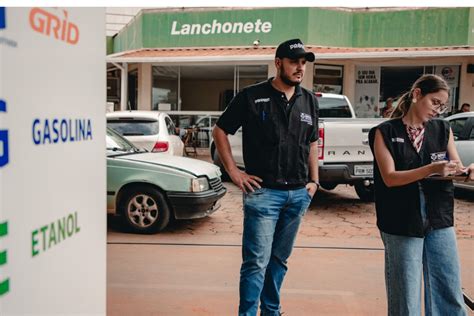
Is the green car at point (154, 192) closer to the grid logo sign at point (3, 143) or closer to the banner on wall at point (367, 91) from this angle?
the grid logo sign at point (3, 143)

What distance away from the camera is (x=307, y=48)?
15.3 metres

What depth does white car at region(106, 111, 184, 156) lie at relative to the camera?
9.48m

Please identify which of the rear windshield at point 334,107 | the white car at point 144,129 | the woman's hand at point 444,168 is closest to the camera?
the woman's hand at point 444,168

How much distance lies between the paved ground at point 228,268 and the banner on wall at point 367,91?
30.5 feet

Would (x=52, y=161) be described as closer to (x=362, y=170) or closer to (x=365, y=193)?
(x=362, y=170)

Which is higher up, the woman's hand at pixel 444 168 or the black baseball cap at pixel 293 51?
the black baseball cap at pixel 293 51

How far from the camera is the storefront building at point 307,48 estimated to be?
15359mm

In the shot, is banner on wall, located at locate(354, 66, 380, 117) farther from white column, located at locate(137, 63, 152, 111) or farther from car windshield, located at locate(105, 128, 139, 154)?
car windshield, located at locate(105, 128, 139, 154)

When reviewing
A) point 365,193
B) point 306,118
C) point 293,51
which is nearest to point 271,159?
point 306,118

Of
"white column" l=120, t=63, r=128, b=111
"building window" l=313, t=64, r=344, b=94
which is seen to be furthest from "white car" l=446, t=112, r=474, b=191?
"white column" l=120, t=63, r=128, b=111

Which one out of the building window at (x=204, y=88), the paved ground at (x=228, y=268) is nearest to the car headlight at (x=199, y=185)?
the paved ground at (x=228, y=268)

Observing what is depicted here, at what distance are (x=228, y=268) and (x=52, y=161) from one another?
376cm

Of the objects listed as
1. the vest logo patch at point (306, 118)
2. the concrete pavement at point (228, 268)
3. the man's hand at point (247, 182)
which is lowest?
the concrete pavement at point (228, 268)

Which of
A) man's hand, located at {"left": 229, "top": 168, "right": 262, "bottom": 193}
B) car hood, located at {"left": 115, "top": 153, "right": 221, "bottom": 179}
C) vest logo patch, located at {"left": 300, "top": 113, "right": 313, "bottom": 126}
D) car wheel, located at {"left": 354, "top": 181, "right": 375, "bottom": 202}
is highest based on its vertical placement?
vest logo patch, located at {"left": 300, "top": 113, "right": 313, "bottom": 126}
